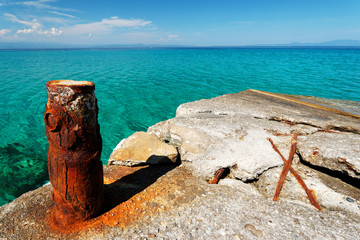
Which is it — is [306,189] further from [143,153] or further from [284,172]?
[143,153]

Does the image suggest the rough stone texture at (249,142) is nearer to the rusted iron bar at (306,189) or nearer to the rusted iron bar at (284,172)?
the rusted iron bar at (284,172)

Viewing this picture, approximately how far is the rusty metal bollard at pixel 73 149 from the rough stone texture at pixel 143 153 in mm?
1226

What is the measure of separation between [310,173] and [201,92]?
1229 centimetres

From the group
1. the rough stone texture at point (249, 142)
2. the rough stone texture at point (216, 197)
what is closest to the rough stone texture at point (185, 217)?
the rough stone texture at point (216, 197)

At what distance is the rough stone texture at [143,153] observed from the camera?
3.69 metres

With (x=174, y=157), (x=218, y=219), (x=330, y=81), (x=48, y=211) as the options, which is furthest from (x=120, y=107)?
(x=330, y=81)

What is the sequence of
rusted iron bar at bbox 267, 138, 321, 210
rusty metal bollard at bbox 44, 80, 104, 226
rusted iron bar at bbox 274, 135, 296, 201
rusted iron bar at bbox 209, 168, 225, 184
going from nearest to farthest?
rusty metal bollard at bbox 44, 80, 104, 226
rusted iron bar at bbox 267, 138, 321, 210
rusted iron bar at bbox 274, 135, 296, 201
rusted iron bar at bbox 209, 168, 225, 184

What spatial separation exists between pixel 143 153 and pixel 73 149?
1712mm

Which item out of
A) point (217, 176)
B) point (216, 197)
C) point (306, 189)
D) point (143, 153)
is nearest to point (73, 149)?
point (143, 153)

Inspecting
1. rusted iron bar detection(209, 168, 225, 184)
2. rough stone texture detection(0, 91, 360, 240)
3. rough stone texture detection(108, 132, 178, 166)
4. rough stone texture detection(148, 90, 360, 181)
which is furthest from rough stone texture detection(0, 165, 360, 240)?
rough stone texture detection(108, 132, 178, 166)

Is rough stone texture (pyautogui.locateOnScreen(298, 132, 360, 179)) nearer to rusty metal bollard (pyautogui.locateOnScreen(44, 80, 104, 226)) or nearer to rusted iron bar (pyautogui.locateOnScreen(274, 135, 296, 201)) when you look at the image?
rusted iron bar (pyautogui.locateOnScreen(274, 135, 296, 201))

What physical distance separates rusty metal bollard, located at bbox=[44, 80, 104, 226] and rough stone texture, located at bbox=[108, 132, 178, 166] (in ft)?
4.02

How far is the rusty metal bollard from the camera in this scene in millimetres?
2010

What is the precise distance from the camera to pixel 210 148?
3455 millimetres
